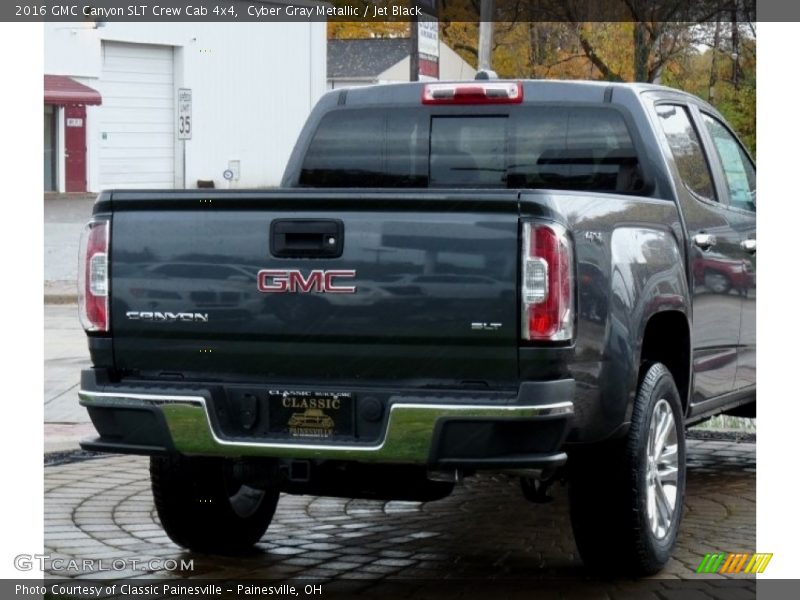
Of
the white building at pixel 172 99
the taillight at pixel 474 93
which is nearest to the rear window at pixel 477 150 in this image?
the taillight at pixel 474 93

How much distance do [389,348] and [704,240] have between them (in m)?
2.15

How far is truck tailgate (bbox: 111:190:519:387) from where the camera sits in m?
5.35

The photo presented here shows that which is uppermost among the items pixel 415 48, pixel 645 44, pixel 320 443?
pixel 645 44

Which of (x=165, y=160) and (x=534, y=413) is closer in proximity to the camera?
(x=534, y=413)

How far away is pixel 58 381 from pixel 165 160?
112 ft

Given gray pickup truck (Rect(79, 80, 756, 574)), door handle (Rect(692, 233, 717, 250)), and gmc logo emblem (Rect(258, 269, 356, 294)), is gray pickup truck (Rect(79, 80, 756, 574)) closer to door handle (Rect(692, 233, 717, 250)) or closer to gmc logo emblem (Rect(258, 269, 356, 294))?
gmc logo emblem (Rect(258, 269, 356, 294))

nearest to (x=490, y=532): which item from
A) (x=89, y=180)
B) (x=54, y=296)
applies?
(x=54, y=296)

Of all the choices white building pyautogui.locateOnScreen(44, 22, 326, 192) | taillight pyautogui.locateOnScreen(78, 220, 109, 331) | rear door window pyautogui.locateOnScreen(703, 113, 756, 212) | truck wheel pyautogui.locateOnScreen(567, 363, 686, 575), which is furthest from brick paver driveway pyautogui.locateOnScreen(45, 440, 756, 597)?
white building pyautogui.locateOnScreen(44, 22, 326, 192)

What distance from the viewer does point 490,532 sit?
722 cm

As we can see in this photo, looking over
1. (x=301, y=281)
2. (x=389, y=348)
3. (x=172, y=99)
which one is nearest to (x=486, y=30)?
(x=172, y=99)

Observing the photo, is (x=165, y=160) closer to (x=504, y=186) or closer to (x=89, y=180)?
(x=89, y=180)

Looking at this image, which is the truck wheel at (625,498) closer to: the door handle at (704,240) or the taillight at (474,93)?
the door handle at (704,240)

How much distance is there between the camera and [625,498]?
19.4ft

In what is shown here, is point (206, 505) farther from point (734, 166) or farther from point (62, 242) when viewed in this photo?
point (62, 242)
